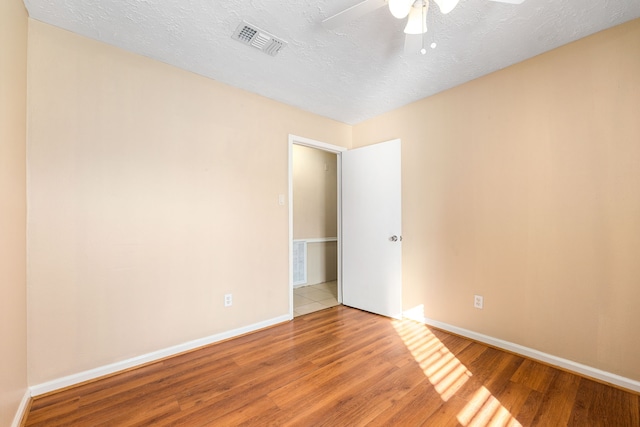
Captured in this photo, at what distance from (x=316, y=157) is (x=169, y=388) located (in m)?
3.70

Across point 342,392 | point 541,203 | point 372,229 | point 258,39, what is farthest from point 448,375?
point 258,39

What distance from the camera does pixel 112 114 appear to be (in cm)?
197

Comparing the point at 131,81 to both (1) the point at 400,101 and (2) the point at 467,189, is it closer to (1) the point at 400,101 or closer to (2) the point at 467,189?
(1) the point at 400,101

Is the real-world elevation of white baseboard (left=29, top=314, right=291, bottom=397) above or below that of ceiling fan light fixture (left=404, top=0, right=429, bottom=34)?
below

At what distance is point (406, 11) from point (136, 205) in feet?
7.35

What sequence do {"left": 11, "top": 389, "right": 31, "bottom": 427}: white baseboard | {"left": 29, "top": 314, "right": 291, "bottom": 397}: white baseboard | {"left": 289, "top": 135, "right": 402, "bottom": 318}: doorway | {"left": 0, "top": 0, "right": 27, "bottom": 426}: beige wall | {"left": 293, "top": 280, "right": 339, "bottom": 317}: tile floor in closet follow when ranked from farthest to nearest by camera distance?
{"left": 293, "top": 280, "right": 339, "bottom": 317}: tile floor in closet
{"left": 289, "top": 135, "right": 402, "bottom": 318}: doorway
{"left": 29, "top": 314, "right": 291, "bottom": 397}: white baseboard
{"left": 11, "top": 389, "right": 31, "bottom": 427}: white baseboard
{"left": 0, "top": 0, "right": 27, "bottom": 426}: beige wall

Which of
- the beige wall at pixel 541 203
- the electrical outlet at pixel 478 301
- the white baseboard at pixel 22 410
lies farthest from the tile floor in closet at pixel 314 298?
the white baseboard at pixel 22 410

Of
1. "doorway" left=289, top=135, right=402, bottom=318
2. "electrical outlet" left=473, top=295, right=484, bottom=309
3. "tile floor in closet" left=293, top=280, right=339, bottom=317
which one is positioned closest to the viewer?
"electrical outlet" left=473, top=295, right=484, bottom=309

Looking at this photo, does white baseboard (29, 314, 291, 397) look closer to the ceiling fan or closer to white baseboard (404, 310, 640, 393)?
white baseboard (404, 310, 640, 393)

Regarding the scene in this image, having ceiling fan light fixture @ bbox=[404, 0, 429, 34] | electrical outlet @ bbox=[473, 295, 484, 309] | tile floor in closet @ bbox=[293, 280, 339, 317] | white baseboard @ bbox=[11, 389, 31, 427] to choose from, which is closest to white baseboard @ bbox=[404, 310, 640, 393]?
electrical outlet @ bbox=[473, 295, 484, 309]

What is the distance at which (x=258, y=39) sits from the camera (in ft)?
6.24

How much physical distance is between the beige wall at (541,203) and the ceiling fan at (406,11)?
119 centimetres

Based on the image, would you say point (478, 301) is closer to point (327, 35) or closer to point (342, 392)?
point (342, 392)

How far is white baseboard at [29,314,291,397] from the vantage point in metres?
1.73
